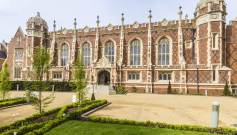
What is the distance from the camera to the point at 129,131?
11203 millimetres

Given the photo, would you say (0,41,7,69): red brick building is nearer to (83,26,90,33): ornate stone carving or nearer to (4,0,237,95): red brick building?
(4,0,237,95): red brick building

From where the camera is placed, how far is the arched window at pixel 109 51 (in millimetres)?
45000

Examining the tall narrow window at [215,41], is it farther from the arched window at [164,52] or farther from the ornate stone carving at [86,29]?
the ornate stone carving at [86,29]

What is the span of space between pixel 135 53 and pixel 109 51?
217 inches

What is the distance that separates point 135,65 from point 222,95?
→ 610 inches

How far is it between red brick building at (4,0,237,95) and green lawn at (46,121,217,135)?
26418 mm

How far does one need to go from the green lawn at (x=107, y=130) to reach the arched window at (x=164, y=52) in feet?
98.5

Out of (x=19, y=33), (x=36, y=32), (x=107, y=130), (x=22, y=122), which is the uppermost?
(x=19, y=33)

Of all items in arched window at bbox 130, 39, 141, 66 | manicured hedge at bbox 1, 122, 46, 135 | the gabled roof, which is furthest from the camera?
the gabled roof

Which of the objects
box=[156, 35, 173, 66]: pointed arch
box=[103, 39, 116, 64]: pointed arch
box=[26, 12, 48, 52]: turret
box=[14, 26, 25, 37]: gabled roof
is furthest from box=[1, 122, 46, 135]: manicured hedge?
box=[14, 26, 25, 37]: gabled roof

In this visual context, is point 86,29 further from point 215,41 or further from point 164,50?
point 215,41

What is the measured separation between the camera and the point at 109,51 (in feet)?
148

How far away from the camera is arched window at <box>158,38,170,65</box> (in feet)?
134

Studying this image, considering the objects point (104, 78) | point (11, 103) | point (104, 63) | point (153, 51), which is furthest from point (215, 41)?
point (11, 103)
